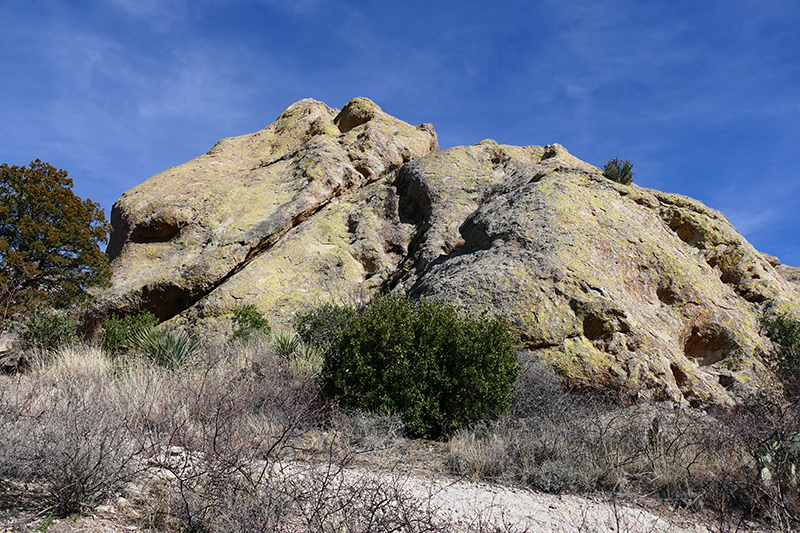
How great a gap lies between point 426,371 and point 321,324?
494 centimetres

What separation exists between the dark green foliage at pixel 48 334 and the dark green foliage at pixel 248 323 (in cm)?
433

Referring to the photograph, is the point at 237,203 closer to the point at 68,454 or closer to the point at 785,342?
the point at 68,454

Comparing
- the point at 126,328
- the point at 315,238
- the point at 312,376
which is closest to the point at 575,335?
the point at 312,376

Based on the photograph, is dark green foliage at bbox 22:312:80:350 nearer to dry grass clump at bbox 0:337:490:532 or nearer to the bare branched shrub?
dry grass clump at bbox 0:337:490:532

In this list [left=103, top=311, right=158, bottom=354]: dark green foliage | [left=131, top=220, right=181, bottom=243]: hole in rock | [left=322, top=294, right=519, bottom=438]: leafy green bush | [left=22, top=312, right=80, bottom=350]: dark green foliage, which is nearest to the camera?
[left=322, top=294, right=519, bottom=438]: leafy green bush

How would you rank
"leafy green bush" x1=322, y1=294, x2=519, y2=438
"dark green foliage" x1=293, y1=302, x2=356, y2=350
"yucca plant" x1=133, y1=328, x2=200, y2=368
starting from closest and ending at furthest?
"leafy green bush" x1=322, y1=294, x2=519, y2=438 → "yucca plant" x1=133, y1=328, x2=200, y2=368 → "dark green foliage" x1=293, y1=302, x2=356, y2=350

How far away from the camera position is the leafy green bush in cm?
669

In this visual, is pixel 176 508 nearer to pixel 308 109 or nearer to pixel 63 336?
pixel 63 336

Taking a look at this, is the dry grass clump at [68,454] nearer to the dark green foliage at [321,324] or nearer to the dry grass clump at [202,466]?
the dry grass clump at [202,466]

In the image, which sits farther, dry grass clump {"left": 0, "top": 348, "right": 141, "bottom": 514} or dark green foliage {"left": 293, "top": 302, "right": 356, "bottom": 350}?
dark green foliage {"left": 293, "top": 302, "right": 356, "bottom": 350}

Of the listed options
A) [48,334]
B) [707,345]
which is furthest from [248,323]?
[707,345]

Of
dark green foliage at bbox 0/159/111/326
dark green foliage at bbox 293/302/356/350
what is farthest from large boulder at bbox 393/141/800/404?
dark green foliage at bbox 0/159/111/326

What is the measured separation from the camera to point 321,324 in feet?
36.7

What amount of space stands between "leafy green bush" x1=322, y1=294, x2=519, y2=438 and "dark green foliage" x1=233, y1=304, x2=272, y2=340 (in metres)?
5.43
